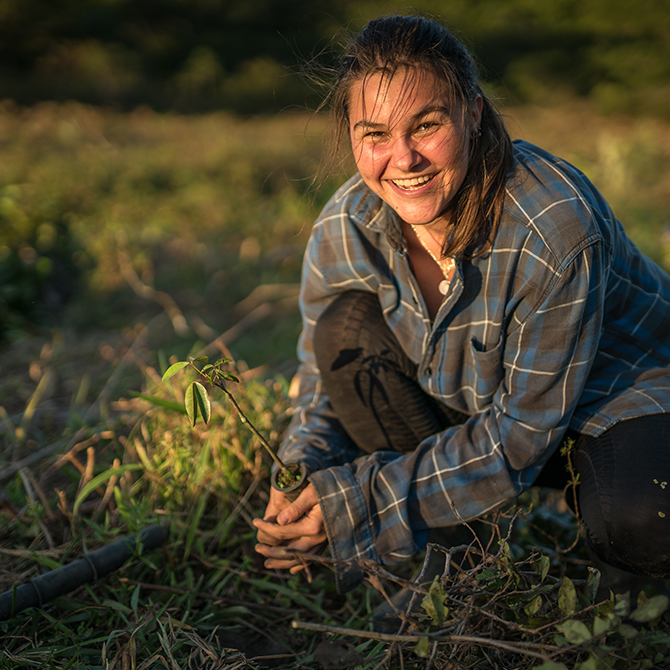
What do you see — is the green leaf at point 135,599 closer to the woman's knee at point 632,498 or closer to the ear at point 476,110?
the woman's knee at point 632,498

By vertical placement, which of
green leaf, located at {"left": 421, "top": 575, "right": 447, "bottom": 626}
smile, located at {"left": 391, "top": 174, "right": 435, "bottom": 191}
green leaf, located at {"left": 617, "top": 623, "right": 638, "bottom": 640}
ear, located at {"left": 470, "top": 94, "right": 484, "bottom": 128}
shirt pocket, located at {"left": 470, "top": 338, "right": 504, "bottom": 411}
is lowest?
green leaf, located at {"left": 421, "top": 575, "right": 447, "bottom": 626}

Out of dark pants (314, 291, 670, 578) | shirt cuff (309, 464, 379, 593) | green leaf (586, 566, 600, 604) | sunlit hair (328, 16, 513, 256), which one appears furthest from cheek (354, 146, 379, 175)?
green leaf (586, 566, 600, 604)

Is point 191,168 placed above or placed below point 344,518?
above

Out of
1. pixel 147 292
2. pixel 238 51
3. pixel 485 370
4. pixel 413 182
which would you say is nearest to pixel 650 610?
pixel 485 370

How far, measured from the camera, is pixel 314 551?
1.31 m

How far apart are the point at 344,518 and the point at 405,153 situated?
2.61 feet

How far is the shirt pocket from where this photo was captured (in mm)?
1271

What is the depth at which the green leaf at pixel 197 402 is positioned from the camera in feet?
3.24

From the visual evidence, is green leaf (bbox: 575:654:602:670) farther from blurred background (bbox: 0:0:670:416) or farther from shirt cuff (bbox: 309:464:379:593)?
blurred background (bbox: 0:0:670:416)

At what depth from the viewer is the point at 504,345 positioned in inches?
50.8

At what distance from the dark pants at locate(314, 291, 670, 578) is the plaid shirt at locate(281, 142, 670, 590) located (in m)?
0.04

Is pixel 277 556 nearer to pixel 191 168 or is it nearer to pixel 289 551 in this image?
pixel 289 551

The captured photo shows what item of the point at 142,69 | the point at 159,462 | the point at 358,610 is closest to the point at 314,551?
the point at 358,610

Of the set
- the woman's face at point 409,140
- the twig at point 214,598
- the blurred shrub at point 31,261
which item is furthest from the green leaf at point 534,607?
the blurred shrub at point 31,261
